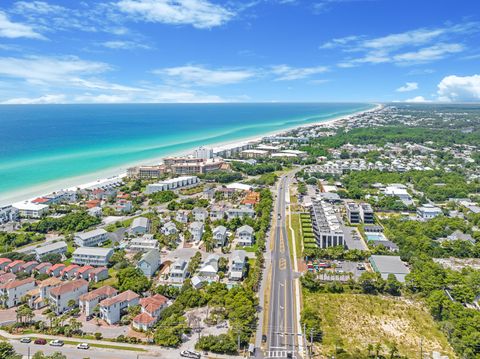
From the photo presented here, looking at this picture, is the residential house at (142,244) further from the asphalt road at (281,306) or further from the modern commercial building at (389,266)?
the modern commercial building at (389,266)

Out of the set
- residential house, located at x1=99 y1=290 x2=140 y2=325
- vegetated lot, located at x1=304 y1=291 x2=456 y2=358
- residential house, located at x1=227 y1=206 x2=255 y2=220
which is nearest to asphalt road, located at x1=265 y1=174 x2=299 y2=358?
vegetated lot, located at x1=304 y1=291 x2=456 y2=358

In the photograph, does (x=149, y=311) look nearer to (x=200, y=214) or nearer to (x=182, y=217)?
(x=182, y=217)

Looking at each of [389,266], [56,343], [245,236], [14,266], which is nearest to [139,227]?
[245,236]

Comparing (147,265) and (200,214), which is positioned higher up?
(200,214)

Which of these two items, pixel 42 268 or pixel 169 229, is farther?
pixel 169 229

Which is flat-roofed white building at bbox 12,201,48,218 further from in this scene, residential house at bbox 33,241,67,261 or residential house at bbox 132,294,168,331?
residential house at bbox 132,294,168,331
